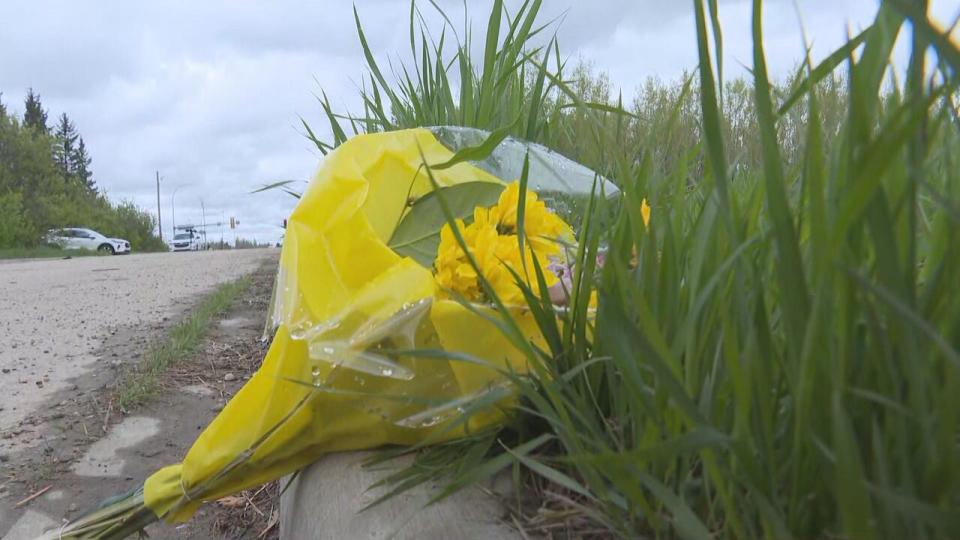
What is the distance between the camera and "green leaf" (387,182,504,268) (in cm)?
158

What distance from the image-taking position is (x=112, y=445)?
2754mm

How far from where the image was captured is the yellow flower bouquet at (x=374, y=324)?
4.10 ft

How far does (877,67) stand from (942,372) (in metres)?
0.26

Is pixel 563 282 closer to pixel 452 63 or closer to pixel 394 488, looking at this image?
pixel 394 488

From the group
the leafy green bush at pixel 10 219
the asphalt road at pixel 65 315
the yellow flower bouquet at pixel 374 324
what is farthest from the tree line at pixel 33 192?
the yellow flower bouquet at pixel 374 324

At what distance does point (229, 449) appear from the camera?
54.6 inches

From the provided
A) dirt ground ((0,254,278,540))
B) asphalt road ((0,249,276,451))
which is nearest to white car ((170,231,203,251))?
asphalt road ((0,249,276,451))

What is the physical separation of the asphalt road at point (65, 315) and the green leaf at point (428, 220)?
80.0 inches

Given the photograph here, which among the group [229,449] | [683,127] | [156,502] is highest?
[683,127]

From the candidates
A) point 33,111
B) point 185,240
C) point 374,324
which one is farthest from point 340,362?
point 33,111

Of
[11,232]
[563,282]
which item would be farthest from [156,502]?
[11,232]

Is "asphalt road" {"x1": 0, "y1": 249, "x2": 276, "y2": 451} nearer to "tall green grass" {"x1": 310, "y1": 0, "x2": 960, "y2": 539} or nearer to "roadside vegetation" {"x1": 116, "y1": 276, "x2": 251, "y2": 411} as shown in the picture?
"roadside vegetation" {"x1": 116, "y1": 276, "x2": 251, "y2": 411}

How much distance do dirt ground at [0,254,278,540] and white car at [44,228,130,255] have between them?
38571 millimetres

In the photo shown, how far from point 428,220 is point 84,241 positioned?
4296cm
